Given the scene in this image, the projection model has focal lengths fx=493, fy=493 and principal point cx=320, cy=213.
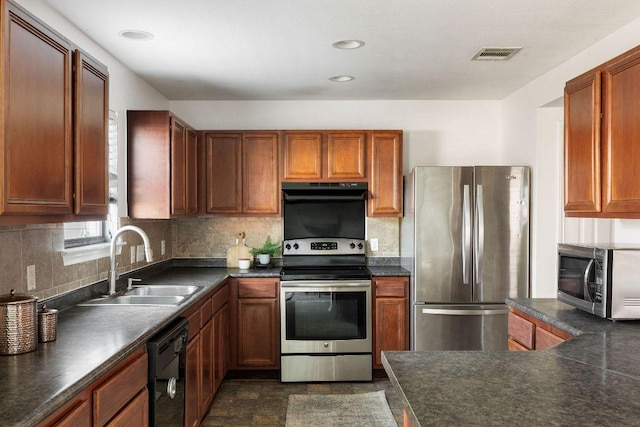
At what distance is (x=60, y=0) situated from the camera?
2.50 metres

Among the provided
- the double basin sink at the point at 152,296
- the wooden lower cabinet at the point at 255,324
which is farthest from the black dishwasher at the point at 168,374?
the wooden lower cabinet at the point at 255,324

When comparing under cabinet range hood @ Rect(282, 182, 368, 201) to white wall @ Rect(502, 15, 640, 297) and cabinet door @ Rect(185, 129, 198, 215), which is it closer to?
cabinet door @ Rect(185, 129, 198, 215)

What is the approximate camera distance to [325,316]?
415cm

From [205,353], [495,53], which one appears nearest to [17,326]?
[205,353]

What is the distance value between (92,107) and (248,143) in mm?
2264

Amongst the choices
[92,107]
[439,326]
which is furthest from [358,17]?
[439,326]

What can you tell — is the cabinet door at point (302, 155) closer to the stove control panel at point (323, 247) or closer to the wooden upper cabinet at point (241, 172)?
the wooden upper cabinet at point (241, 172)

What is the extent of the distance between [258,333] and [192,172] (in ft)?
4.89

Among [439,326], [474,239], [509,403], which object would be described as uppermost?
[474,239]

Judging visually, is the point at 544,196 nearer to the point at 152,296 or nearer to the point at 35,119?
the point at 152,296

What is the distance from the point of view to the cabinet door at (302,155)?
4.43 m

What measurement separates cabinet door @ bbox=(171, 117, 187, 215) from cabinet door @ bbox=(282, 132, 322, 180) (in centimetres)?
91

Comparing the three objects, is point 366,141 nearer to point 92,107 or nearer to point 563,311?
point 563,311

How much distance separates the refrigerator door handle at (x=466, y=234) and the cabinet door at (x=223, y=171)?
77.3 inches
